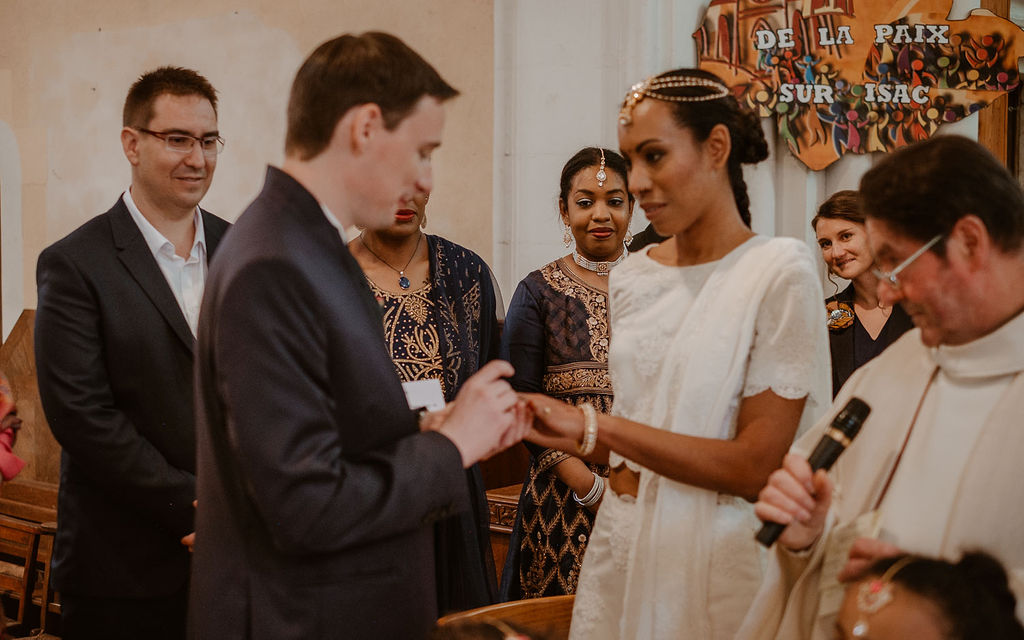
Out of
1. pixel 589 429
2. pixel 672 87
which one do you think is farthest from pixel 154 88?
pixel 589 429

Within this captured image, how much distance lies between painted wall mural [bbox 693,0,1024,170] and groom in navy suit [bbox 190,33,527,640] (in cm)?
293

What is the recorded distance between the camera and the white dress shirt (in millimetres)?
2562

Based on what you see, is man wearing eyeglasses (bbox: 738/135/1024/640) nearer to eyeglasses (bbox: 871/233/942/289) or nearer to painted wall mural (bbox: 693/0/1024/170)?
eyeglasses (bbox: 871/233/942/289)

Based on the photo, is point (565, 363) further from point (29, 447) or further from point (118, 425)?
point (29, 447)

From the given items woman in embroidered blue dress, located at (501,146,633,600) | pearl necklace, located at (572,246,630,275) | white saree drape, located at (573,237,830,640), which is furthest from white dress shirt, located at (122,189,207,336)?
white saree drape, located at (573,237,830,640)

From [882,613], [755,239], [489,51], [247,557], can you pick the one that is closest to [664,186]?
[755,239]

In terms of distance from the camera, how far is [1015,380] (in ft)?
4.72

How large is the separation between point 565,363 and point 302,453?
1727 millimetres

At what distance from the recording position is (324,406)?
1381mm

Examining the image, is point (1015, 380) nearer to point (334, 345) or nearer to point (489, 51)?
point (334, 345)

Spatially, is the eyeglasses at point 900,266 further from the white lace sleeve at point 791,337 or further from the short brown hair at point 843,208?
the short brown hair at point 843,208

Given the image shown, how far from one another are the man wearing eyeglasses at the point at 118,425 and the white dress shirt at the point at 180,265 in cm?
3

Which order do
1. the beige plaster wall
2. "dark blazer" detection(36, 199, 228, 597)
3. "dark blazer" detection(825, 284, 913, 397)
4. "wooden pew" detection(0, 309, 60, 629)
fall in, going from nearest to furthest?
"dark blazer" detection(36, 199, 228, 597) < "dark blazer" detection(825, 284, 913, 397) < the beige plaster wall < "wooden pew" detection(0, 309, 60, 629)

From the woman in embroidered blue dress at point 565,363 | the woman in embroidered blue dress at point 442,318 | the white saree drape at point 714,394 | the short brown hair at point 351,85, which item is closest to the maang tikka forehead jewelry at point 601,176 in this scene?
the woman in embroidered blue dress at point 565,363
